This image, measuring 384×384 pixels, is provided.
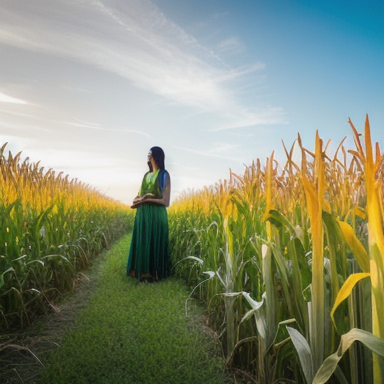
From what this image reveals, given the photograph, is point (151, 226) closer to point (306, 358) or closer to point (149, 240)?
point (149, 240)

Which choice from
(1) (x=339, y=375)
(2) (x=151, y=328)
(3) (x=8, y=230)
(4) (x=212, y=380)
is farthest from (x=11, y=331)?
(1) (x=339, y=375)

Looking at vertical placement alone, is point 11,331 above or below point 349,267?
below

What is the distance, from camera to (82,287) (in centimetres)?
566

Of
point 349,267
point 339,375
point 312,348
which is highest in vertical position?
point 349,267

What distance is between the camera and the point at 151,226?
611cm

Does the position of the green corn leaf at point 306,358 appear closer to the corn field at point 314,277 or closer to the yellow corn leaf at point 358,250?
the corn field at point 314,277

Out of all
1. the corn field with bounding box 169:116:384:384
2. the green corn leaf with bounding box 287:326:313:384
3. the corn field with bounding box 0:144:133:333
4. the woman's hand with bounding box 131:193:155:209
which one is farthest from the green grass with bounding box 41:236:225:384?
the woman's hand with bounding box 131:193:155:209

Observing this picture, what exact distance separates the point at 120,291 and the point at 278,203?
3373mm

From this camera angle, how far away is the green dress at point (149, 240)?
6.00 meters

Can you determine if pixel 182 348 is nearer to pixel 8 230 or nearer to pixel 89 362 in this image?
pixel 89 362

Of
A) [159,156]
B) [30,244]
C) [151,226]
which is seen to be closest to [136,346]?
[30,244]

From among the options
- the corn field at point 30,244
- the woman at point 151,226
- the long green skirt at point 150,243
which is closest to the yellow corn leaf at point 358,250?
the corn field at point 30,244

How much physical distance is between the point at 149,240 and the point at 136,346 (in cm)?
268

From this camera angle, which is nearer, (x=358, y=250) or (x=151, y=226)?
(x=358, y=250)
